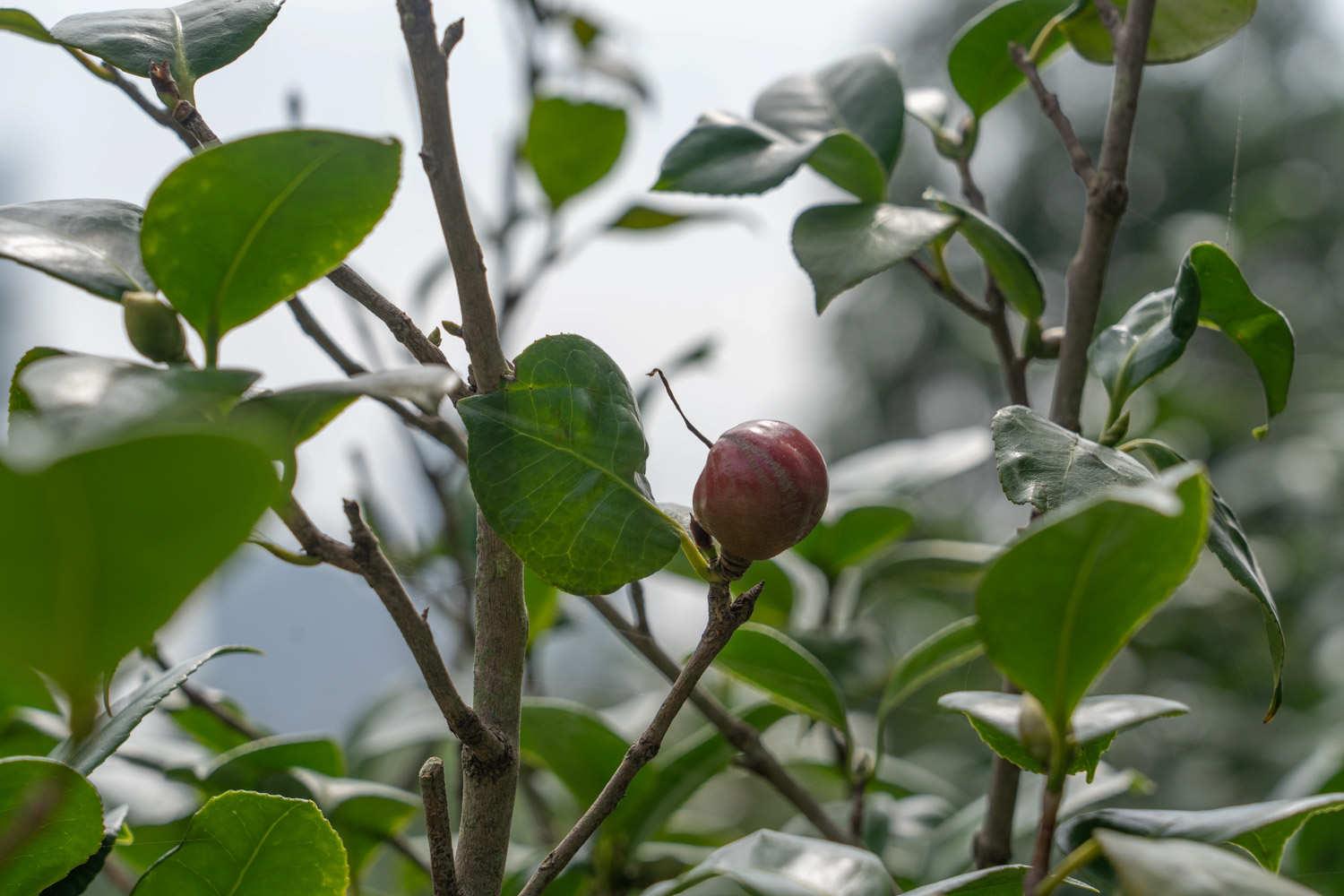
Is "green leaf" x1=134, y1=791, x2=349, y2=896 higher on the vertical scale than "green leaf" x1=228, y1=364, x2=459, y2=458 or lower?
lower

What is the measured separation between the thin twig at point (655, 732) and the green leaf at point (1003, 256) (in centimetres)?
23

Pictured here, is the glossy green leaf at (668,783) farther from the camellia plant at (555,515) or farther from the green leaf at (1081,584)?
the green leaf at (1081,584)

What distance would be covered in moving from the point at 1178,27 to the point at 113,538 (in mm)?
552

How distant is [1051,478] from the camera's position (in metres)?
0.35

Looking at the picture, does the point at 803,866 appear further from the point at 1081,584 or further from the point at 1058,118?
the point at 1058,118

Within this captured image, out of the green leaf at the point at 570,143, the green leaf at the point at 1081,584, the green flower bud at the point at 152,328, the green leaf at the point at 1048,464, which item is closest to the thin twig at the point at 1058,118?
the green leaf at the point at 1048,464

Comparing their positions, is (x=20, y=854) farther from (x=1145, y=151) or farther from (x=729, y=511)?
(x=1145, y=151)

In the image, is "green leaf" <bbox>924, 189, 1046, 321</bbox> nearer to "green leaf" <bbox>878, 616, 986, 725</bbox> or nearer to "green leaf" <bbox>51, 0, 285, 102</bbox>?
"green leaf" <bbox>878, 616, 986, 725</bbox>

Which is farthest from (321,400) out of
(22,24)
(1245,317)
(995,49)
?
(995,49)

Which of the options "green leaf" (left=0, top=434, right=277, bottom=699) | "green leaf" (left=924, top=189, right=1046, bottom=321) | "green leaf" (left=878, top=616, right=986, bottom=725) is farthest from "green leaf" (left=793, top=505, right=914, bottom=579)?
"green leaf" (left=0, top=434, right=277, bottom=699)

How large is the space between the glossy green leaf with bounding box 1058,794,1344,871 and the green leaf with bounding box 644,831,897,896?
68mm

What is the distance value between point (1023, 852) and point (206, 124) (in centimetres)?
61

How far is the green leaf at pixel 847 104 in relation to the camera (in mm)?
572

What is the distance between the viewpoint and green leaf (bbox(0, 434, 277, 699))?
19cm
